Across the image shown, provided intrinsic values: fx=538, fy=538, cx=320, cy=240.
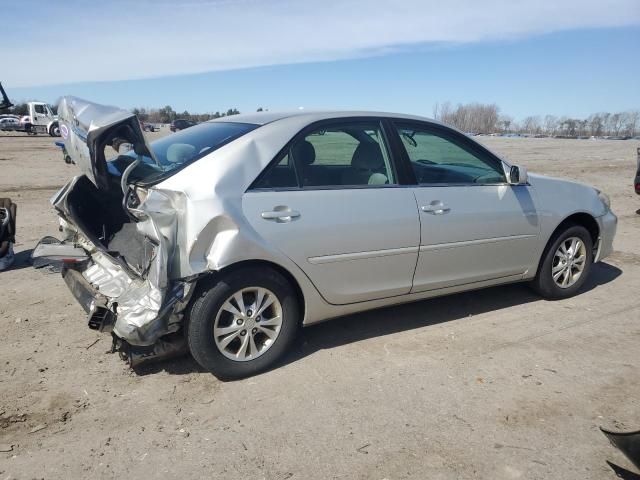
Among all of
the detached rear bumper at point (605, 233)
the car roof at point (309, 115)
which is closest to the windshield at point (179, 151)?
the car roof at point (309, 115)

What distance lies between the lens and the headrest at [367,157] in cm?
414

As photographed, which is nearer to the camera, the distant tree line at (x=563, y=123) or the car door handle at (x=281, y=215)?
the car door handle at (x=281, y=215)

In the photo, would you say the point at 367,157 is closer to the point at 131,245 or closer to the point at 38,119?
the point at 131,245

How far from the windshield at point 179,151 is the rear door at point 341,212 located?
0.43 meters

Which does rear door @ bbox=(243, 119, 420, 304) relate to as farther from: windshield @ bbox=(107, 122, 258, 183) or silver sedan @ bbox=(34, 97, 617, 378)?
windshield @ bbox=(107, 122, 258, 183)

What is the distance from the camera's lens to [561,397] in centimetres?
347

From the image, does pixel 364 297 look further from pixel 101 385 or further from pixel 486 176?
pixel 101 385

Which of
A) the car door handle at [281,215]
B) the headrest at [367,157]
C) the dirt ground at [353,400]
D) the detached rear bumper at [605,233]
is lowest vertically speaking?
the dirt ground at [353,400]

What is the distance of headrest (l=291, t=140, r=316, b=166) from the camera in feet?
12.4

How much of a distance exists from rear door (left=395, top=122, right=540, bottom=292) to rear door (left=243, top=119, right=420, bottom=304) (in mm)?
198

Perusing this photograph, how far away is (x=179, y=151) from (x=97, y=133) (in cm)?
62

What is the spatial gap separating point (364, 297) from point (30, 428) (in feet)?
7.53

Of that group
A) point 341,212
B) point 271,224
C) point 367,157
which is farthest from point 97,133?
point 367,157

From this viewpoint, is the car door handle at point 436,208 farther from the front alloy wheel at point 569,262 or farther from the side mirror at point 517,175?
the front alloy wheel at point 569,262
